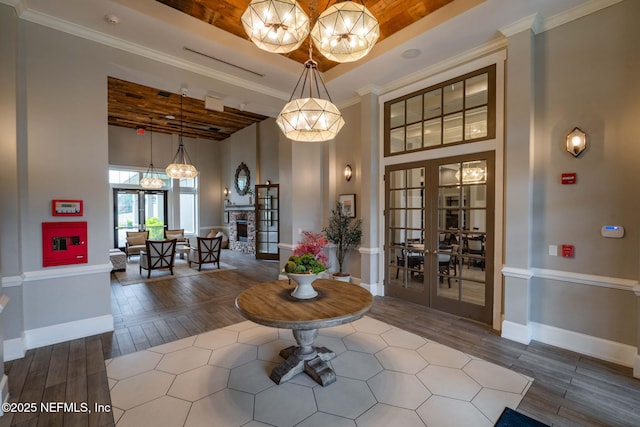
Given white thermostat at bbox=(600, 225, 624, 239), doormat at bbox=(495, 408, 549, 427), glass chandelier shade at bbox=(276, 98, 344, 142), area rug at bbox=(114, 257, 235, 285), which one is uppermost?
glass chandelier shade at bbox=(276, 98, 344, 142)

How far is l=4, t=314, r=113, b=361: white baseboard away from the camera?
284 centimetres

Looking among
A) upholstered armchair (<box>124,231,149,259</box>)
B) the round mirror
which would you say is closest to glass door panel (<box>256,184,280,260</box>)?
the round mirror

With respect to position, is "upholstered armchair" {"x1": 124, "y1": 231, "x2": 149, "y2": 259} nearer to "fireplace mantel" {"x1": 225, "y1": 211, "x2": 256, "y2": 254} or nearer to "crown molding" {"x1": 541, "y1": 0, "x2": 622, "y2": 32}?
"fireplace mantel" {"x1": 225, "y1": 211, "x2": 256, "y2": 254}

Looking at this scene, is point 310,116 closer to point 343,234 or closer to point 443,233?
point 443,233

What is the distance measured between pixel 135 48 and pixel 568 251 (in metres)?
5.74

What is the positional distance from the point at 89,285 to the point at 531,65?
5.75m

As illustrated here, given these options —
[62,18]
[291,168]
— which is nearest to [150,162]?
[291,168]

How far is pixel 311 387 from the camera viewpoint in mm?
2359

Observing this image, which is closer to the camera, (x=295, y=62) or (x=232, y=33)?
(x=232, y=33)

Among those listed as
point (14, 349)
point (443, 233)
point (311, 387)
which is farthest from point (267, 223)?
point (311, 387)

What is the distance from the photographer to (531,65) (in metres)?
3.15

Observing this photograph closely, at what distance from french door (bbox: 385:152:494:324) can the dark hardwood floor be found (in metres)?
0.28

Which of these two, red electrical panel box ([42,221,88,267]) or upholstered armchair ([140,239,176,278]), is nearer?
red electrical panel box ([42,221,88,267])

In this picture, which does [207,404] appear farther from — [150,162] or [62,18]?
[150,162]
